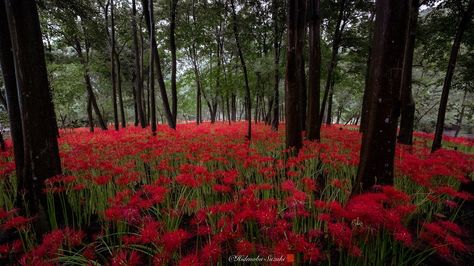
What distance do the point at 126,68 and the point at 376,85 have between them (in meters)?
22.9

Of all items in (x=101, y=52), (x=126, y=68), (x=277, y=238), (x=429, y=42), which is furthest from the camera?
(x=126, y=68)

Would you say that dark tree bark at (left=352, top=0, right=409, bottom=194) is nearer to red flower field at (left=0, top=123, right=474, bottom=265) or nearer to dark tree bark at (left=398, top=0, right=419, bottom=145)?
red flower field at (left=0, top=123, right=474, bottom=265)

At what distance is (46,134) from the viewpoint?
317 cm

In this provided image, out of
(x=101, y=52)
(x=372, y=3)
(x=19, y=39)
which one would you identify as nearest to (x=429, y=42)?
(x=372, y=3)

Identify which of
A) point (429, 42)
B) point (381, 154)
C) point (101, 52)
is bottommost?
point (381, 154)

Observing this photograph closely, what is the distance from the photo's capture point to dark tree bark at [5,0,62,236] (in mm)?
2893

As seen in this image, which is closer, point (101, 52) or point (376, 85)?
point (376, 85)

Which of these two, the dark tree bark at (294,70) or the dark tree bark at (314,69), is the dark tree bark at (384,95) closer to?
the dark tree bark at (294,70)

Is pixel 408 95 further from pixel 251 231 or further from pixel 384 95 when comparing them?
pixel 251 231

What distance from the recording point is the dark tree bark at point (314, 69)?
302 inches

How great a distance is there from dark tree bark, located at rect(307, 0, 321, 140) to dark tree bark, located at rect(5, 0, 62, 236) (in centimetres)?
761

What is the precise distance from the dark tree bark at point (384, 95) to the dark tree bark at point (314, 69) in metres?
5.28

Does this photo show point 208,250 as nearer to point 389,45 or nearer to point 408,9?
point 389,45

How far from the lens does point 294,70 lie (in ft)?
18.4
